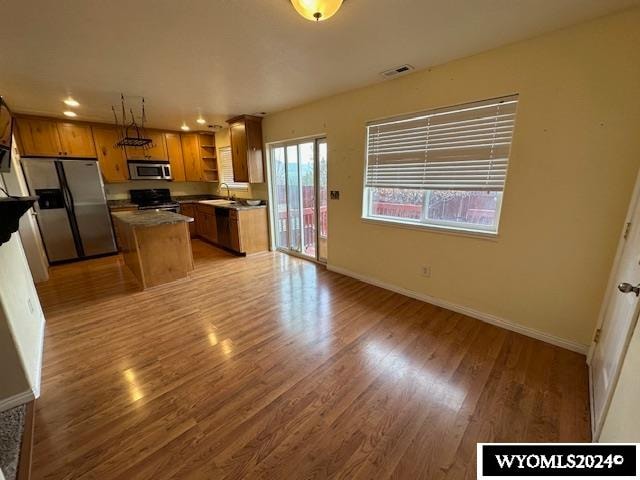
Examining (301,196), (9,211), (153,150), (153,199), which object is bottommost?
(153,199)

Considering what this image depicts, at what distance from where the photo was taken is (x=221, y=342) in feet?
7.30

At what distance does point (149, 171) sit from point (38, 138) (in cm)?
154

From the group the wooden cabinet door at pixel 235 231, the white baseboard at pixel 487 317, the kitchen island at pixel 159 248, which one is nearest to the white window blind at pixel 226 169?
the wooden cabinet door at pixel 235 231

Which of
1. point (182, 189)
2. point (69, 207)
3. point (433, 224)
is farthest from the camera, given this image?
point (182, 189)

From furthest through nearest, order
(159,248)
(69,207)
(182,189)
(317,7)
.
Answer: (182,189) < (69,207) < (159,248) < (317,7)

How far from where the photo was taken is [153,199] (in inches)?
215

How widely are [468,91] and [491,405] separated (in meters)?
2.45

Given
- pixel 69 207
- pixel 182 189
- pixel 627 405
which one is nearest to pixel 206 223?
pixel 182 189

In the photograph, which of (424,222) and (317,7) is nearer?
(317,7)

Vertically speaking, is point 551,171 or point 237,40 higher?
point 237,40

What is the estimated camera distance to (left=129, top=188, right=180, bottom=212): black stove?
524 centimetres

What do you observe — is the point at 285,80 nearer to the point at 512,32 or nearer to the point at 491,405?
the point at 512,32

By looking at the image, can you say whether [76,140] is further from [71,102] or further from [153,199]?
[153,199]

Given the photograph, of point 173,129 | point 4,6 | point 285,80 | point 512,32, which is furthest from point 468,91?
Answer: point 173,129
